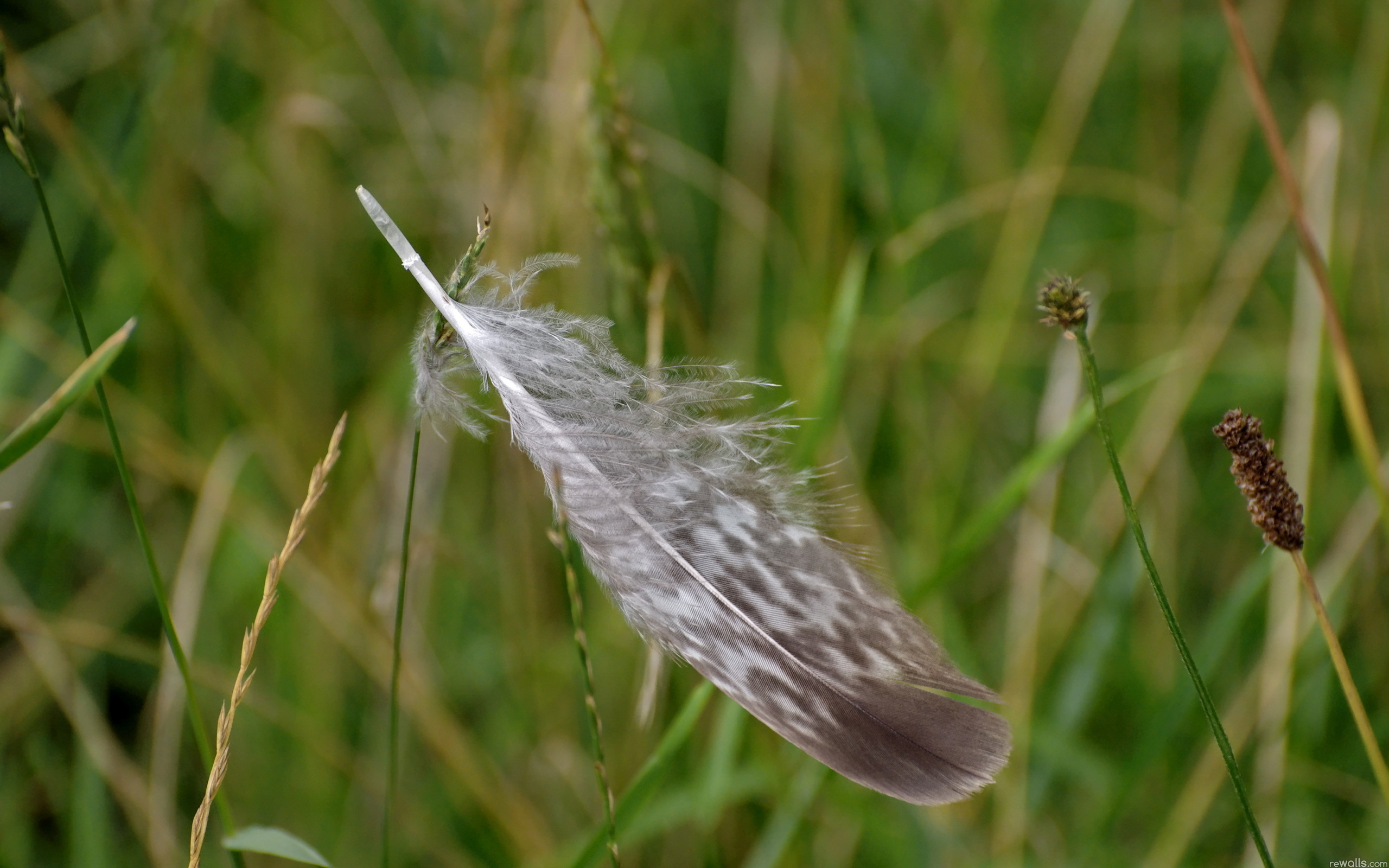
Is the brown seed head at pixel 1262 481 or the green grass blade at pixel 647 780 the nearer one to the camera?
the brown seed head at pixel 1262 481

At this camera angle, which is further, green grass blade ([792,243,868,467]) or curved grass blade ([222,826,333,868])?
green grass blade ([792,243,868,467])

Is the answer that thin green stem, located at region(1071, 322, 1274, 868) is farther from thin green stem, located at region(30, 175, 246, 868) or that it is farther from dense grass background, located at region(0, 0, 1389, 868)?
thin green stem, located at region(30, 175, 246, 868)

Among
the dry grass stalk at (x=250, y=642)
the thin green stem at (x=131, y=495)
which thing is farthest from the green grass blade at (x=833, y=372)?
the thin green stem at (x=131, y=495)

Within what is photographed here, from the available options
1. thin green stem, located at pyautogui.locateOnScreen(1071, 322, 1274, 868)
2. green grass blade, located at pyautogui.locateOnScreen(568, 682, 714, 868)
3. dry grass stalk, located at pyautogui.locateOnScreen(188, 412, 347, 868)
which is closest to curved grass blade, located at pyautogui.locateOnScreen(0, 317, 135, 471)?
dry grass stalk, located at pyautogui.locateOnScreen(188, 412, 347, 868)

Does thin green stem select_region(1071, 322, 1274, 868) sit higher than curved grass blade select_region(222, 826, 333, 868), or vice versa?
thin green stem select_region(1071, 322, 1274, 868)

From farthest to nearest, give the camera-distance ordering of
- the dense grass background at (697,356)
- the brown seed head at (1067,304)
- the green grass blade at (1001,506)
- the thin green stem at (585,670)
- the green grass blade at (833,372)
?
1. the dense grass background at (697,356)
2. the green grass blade at (833,372)
3. the green grass blade at (1001,506)
4. the thin green stem at (585,670)
5. the brown seed head at (1067,304)

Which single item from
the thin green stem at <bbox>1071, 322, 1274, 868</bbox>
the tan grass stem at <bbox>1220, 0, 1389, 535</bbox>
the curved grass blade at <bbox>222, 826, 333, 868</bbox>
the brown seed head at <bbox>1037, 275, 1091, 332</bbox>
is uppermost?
the tan grass stem at <bbox>1220, 0, 1389, 535</bbox>

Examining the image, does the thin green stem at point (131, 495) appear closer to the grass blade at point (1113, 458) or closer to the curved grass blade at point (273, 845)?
the curved grass blade at point (273, 845)

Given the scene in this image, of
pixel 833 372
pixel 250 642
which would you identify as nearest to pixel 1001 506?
pixel 833 372
